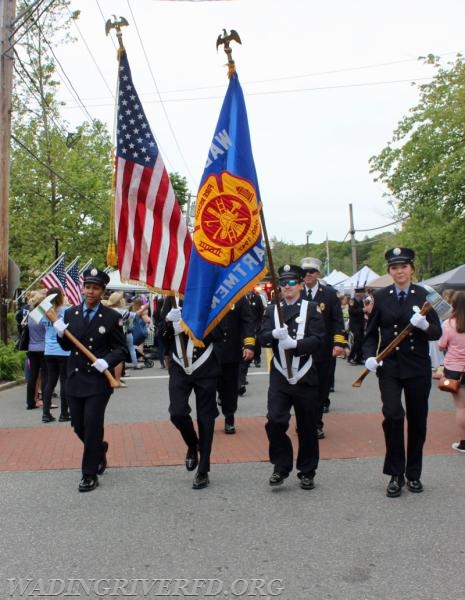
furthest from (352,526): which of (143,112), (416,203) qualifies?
(416,203)

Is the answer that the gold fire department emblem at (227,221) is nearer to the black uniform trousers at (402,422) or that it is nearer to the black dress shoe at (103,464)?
the black uniform trousers at (402,422)

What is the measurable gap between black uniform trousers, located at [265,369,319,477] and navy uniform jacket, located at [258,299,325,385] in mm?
127

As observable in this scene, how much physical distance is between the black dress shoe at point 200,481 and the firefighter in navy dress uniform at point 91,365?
0.87 meters

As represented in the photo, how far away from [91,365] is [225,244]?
62.3 inches

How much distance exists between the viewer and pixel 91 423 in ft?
17.9

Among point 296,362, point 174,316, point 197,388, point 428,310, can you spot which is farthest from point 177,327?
point 428,310

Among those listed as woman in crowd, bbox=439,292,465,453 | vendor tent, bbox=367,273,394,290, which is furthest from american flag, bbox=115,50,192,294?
vendor tent, bbox=367,273,394,290

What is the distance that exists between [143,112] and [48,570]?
170 inches

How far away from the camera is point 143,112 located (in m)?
6.34

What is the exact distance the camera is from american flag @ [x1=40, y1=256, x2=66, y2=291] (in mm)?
12180

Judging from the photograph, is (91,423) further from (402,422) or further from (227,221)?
(402,422)

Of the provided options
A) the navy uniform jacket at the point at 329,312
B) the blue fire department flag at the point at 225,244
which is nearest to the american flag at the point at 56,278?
the navy uniform jacket at the point at 329,312

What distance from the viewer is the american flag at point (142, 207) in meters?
6.11

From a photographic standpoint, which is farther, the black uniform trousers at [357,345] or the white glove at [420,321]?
the black uniform trousers at [357,345]
